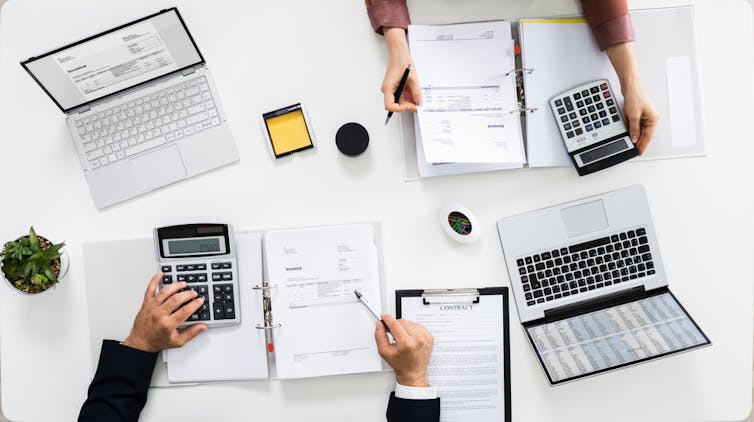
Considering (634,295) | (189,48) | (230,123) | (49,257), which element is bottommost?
(634,295)

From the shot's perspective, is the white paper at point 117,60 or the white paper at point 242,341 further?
the white paper at point 242,341

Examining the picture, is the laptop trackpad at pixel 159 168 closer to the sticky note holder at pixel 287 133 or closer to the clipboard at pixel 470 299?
the sticky note holder at pixel 287 133

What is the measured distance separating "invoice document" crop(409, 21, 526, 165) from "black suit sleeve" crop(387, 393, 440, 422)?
534mm

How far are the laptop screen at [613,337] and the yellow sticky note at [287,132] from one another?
676 millimetres

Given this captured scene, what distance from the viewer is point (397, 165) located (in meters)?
1.23

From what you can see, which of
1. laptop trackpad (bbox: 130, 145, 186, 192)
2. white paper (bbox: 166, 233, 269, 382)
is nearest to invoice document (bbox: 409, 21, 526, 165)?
white paper (bbox: 166, 233, 269, 382)

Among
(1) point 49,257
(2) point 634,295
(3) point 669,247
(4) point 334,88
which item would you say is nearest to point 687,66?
(3) point 669,247

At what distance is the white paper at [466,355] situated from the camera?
122 cm

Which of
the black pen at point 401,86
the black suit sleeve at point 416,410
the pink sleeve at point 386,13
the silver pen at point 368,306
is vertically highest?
the pink sleeve at point 386,13

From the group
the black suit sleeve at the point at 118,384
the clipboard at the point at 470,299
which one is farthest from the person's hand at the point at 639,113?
the black suit sleeve at the point at 118,384

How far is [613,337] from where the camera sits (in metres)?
1.17

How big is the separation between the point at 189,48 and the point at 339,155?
0.40 m

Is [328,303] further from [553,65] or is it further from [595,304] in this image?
[553,65]

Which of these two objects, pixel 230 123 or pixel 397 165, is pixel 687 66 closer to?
pixel 397 165
